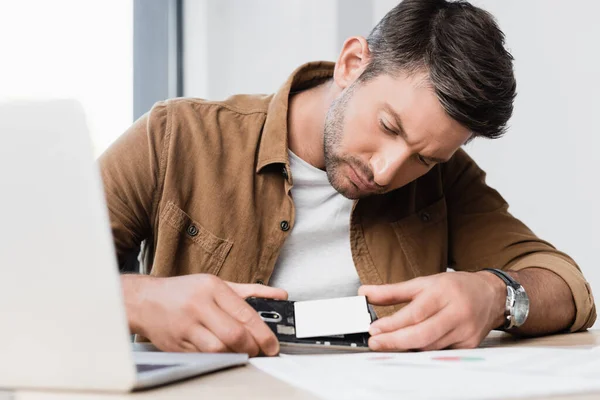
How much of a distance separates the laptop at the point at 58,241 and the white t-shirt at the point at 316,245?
2.94ft

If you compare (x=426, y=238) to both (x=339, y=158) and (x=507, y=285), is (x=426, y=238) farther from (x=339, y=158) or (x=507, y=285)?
(x=507, y=285)

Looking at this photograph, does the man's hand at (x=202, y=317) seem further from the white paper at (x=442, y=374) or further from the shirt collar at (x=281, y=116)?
the shirt collar at (x=281, y=116)

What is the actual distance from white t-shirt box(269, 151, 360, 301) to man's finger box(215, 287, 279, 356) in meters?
0.58

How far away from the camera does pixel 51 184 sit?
17.7 inches

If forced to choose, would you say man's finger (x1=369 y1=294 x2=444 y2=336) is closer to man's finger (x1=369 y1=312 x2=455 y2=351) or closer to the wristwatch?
man's finger (x1=369 y1=312 x2=455 y2=351)

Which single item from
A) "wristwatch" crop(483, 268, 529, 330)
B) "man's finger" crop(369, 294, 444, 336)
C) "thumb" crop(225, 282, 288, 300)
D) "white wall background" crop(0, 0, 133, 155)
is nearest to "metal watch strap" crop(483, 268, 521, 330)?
"wristwatch" crop(483, 268, 529, 330)

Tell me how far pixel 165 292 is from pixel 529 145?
1582 mm

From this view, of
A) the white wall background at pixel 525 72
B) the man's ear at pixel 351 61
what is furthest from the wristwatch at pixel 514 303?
the white wall background at pixel 525 72

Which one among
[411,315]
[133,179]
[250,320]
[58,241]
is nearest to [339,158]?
[133,179]

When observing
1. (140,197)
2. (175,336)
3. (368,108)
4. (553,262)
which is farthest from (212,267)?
(553,262)

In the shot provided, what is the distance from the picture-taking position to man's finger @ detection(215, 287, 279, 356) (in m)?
0.76

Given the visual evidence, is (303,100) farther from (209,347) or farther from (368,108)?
(209,347)

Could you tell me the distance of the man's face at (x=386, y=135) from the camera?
1.21m

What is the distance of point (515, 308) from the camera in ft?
3.46
